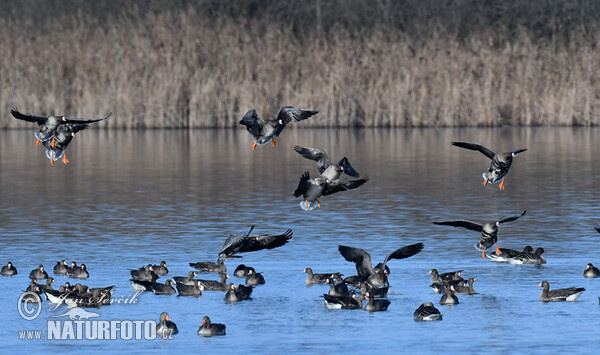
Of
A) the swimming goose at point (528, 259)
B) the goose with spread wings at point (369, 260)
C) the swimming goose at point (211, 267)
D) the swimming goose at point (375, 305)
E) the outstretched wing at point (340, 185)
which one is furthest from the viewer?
the swimming goose at point (528, 259)

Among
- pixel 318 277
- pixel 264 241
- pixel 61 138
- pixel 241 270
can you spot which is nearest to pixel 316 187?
pixel 264 241

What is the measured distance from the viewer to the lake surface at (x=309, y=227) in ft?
46.5

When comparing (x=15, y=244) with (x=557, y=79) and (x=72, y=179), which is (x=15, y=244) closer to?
(x=72, y=179)

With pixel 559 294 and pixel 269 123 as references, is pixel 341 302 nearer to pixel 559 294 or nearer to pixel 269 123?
pixel 269 123

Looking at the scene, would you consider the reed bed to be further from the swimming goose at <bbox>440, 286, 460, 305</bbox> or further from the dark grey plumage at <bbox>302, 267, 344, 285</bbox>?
the swimming goose at <bbox>440, 286, 460, 305</bbox>

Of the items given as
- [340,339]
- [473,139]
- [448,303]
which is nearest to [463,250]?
[448,303]

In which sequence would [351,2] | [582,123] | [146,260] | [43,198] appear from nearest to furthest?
[146,260] → [43,198] → [582,123] → [351,2]

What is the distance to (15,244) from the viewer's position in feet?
66.7

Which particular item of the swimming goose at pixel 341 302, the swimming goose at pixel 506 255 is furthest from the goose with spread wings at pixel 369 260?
the swimming goose at pixel 506 255

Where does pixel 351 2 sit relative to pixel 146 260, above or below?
above

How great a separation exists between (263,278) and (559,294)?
12.7 ft

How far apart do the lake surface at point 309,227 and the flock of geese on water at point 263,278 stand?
6.4 inches

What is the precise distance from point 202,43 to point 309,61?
3.71 metres

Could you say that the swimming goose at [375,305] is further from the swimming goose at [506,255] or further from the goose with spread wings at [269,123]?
the swimming goose at [506,255]
